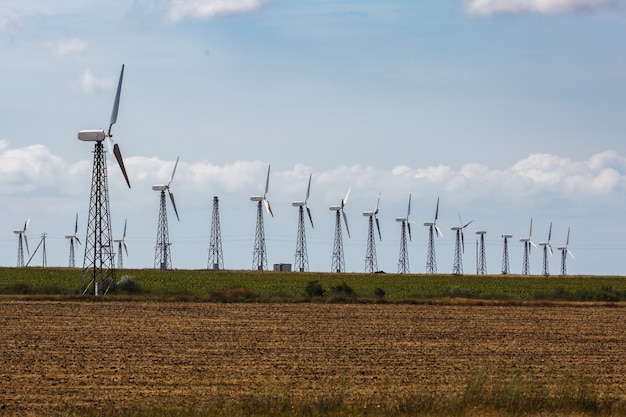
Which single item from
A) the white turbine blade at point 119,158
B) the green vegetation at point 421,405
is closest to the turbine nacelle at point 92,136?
the white turbine blade at point 119,158

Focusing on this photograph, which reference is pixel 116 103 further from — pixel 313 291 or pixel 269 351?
pixel 269 351

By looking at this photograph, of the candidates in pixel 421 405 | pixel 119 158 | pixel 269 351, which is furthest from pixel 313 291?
pixel 421 405

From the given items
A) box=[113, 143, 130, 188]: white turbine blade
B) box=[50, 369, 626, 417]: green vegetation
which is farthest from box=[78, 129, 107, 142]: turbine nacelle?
box=[50, 369, 626, 417]: green vegetation

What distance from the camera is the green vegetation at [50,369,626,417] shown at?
26578 millimetres

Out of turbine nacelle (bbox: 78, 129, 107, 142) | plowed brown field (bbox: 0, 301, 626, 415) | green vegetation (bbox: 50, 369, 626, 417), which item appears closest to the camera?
green vegetation (bbox: 50, 369, 626, 417)

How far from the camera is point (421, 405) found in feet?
90.3

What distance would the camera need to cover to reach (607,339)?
5138 cm

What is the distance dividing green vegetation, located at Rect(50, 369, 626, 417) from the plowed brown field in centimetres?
145

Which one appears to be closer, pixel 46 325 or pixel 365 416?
pixel 365 416

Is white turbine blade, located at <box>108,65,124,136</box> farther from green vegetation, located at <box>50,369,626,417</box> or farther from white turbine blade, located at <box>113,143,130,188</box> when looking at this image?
green vegetation, located at <box>50,369,626,417</box>

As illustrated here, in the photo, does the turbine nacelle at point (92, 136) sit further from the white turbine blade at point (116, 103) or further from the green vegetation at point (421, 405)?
the green vegetation at point (421, 405)

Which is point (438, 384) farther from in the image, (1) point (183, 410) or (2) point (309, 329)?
(2) point (309, 329)

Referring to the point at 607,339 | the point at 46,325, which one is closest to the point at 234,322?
the point at 46,325

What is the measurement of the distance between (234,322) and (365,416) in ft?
102
